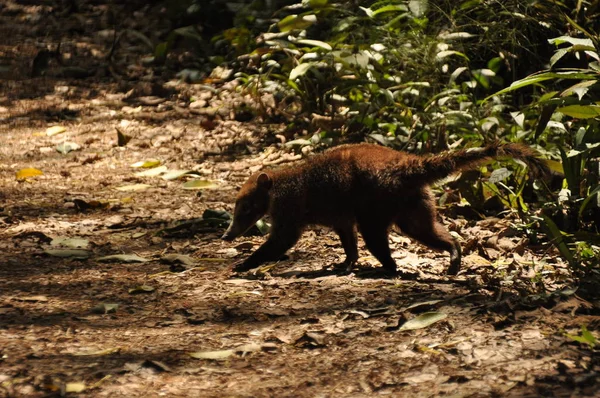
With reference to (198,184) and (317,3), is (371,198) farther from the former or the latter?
(317,3)

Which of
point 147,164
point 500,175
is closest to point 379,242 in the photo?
point 500,175

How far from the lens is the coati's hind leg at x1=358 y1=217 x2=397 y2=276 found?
5.12 metres

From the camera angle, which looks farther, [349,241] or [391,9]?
[391,9]

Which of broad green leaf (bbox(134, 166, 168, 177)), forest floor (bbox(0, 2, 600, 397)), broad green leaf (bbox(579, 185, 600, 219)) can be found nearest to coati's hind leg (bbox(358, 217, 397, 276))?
forest floor (bbox(0, 2, 600, 397))

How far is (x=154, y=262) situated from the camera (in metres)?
5.43

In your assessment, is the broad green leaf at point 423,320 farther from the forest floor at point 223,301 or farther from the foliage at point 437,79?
the foliage at point 437,79

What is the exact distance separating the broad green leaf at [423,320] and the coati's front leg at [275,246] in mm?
1428

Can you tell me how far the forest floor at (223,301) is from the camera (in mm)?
3502

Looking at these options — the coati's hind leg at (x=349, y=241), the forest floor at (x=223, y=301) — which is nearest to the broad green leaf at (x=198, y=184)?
the forest floor at (x=223, y=301)

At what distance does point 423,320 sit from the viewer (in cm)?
405

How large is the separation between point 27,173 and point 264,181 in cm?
246

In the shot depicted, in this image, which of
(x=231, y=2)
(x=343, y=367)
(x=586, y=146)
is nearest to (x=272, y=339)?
(x=343, y=367)

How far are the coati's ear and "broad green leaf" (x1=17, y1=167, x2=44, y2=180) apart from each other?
239cm

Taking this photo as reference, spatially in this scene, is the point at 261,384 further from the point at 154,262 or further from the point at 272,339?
the point at 154,262
